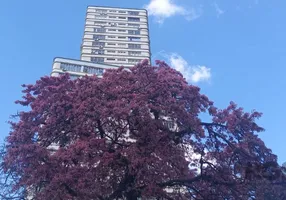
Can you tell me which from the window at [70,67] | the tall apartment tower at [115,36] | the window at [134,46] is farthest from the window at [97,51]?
the window at [70,67]

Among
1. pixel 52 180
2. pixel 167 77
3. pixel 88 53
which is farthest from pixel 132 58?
pixel 52 180

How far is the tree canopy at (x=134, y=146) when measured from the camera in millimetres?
10094

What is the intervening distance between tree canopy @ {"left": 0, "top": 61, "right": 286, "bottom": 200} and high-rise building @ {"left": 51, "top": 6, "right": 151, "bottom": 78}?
27.9 m

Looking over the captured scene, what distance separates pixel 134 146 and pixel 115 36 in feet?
118

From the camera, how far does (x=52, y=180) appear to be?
9945 millimetres

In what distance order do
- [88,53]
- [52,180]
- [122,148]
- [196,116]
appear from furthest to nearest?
[88,53], [196,116], [122,148], [52,180]

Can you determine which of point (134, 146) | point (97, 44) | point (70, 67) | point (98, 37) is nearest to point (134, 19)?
point (98, 37)

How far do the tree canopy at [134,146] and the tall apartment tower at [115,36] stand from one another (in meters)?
29.2

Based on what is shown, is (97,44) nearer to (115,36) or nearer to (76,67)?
(115,36)

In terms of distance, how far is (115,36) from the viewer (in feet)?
147

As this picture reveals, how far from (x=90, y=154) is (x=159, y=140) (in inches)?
84.3

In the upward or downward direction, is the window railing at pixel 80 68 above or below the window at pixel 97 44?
below

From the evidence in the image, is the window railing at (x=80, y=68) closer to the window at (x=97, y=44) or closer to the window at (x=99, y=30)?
the window at (x=97, y=44)

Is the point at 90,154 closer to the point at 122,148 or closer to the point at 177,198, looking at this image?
the point at 122,148
